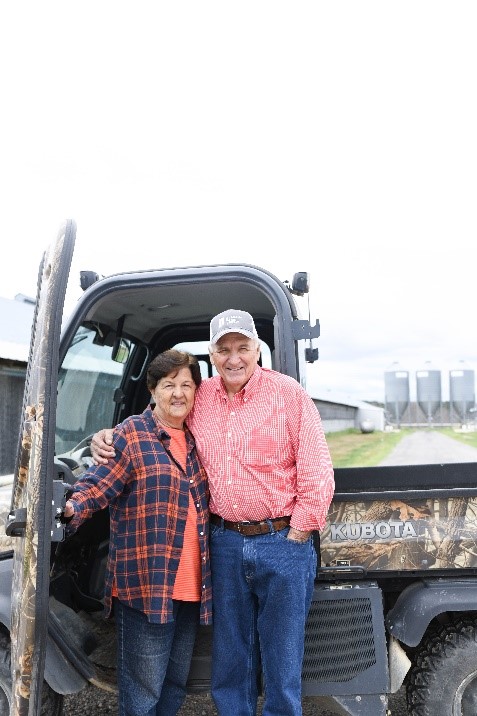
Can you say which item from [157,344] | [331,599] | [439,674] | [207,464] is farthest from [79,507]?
[157,344]

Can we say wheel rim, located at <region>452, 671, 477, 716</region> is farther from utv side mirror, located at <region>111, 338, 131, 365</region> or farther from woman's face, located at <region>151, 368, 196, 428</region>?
utv side mirror, located at <region>111, 338, 131, 365</region>

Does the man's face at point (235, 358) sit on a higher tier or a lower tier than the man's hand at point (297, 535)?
higher

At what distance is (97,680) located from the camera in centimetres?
311

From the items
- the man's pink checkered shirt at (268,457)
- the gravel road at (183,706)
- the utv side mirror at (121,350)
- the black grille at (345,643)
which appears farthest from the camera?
the utv side mirror at (121,350)

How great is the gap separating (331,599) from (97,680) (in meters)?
1.12

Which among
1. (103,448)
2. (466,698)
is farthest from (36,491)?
(466,698)

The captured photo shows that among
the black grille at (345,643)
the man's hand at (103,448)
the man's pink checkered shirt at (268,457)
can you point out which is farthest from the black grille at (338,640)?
the man's hand at (103,448)

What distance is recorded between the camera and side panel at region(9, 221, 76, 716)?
2.45 meters

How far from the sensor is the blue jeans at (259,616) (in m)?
2.89

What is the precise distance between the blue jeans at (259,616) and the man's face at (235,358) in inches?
25.3

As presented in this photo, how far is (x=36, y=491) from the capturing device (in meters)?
2.47

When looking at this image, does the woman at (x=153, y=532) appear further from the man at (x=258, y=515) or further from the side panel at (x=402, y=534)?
the side panel at (x=402, y=534)

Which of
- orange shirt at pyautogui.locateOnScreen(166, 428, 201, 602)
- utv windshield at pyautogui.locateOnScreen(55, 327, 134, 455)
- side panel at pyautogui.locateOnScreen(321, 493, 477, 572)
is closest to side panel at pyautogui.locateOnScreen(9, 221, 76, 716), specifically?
orange shirt at pyautogui.locateOnScreen(166, 428, 201, 602)

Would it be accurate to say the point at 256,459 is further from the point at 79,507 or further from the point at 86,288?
the point at 86,288
